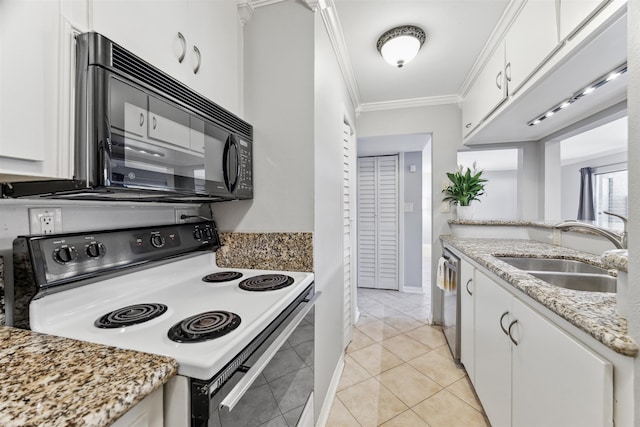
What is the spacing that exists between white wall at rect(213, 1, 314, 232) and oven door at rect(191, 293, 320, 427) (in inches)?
19.7

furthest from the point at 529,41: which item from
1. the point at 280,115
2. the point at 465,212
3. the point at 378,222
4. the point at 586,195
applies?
the point at 586,195

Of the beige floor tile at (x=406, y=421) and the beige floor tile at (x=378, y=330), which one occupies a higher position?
the beige floor tile at (x=378, y=330)

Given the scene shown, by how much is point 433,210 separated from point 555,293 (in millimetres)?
1975

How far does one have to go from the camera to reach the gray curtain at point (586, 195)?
15.2 ft

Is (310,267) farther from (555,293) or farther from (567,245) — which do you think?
(567,245)

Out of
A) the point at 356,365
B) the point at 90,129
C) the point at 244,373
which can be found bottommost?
the point at 356,365

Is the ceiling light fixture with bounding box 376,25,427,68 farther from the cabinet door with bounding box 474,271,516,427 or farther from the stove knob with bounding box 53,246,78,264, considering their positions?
the stove knob with bounding box 53,246,78,264

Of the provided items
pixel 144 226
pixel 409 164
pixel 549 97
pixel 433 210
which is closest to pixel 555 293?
pixel 549 97

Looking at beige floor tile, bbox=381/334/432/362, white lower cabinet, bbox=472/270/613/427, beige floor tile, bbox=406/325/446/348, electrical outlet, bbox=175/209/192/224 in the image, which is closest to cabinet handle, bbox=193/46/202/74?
electrical outlet, bbox=175/209/192/224

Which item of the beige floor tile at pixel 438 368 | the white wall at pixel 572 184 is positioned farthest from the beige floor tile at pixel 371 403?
the white wall at pixel 572 184

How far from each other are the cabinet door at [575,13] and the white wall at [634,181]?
0.52 m

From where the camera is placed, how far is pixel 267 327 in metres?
0.87

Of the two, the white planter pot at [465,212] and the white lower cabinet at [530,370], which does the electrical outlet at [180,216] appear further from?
the white planter pot at [465,212]

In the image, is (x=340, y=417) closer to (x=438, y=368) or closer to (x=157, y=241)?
(x=438, y=368)
